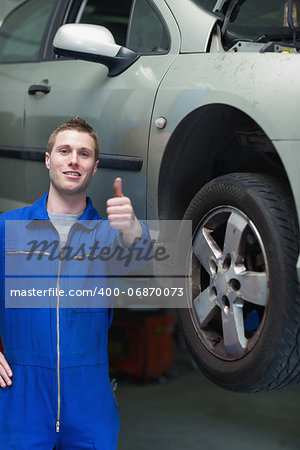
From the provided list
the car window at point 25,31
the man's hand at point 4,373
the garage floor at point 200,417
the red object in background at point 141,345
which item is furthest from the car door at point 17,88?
the red object in background at point 141,345

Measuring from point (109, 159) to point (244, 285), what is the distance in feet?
2.77

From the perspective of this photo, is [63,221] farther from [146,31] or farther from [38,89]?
[38,89]

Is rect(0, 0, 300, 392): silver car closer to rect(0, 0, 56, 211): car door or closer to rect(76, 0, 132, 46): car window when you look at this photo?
rect(0, 0, 56, 211): car door

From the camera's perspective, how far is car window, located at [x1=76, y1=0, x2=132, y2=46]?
3637 mm

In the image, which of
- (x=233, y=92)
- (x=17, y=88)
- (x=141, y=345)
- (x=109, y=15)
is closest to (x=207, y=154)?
(x=233, y=92)

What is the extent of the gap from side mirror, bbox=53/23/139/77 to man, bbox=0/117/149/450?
16.4 inches

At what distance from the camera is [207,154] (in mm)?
2811

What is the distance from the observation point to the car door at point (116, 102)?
9.45 ft

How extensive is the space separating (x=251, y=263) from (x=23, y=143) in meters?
1.42

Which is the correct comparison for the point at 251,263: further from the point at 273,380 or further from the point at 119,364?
the point at 119,364

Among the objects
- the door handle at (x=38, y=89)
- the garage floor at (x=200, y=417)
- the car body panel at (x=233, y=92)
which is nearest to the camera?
the car body panel at (x=233, y=92)

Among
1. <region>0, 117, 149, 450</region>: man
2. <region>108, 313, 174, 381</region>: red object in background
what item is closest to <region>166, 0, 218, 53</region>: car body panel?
<region>0, 117, 149, 450</region>: man

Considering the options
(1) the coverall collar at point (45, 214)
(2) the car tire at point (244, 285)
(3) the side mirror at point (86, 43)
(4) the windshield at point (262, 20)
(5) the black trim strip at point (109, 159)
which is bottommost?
(2) the car tire at point (244, 285)

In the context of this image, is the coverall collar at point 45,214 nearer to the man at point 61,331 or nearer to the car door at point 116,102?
the man at point 61,331
